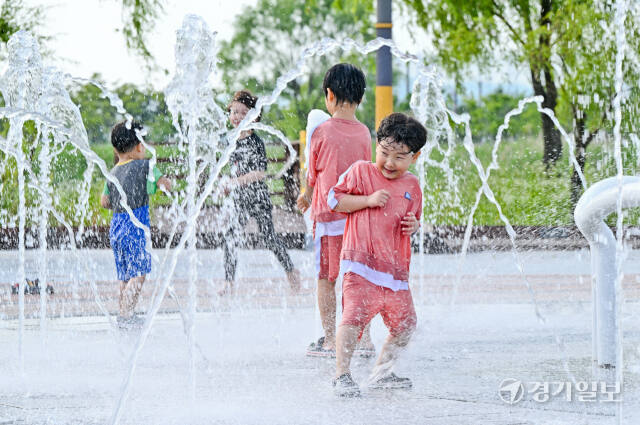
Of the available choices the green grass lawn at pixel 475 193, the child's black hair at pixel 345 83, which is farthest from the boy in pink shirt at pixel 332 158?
the green grass lawn at pixel 475 193

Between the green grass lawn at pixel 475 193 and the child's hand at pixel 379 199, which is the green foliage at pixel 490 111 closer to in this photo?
the green grass lawn at pixel 475 193

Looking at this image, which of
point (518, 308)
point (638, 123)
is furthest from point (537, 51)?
point (518, 308)

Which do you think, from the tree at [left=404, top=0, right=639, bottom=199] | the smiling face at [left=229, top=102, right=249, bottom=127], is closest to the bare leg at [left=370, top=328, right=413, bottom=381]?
the smiling face at [left=229, top=102, right=249, bottom=127]

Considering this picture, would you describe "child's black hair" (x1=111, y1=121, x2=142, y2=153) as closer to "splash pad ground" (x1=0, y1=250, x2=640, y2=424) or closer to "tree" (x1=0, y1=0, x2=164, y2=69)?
"splash pad ground" (x1=0, y1=250, x2=640, y2=424)

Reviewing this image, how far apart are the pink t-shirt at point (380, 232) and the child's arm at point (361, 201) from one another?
2 cm

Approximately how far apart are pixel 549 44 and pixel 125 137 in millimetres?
12574

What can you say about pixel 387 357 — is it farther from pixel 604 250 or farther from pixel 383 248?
pixel 604 250

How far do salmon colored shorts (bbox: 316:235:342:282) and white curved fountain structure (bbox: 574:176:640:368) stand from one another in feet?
3.51

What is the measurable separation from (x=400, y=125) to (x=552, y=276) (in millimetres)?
5030

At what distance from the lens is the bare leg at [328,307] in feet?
16.4

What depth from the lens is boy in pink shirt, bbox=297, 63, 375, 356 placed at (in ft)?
16.0

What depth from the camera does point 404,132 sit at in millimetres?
4168

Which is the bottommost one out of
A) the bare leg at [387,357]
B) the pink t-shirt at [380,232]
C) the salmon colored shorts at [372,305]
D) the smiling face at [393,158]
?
the bare leg at [387,357]

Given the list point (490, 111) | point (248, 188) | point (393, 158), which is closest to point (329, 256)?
point (393, 158)
